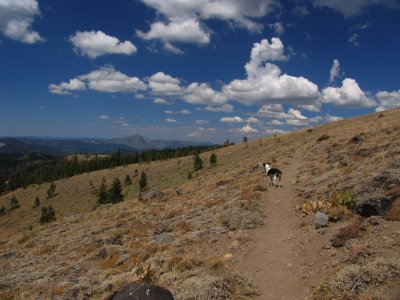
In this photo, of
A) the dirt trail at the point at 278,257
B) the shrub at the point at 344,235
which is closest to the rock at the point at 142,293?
the dirt trail at the point at 278,257

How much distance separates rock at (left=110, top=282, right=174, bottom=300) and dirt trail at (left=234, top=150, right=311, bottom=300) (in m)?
3.15

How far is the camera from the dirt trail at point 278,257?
11461 mm

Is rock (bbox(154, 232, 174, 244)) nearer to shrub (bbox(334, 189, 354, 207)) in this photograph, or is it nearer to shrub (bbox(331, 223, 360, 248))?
shrub (bbox(331, 223, 360, 248))

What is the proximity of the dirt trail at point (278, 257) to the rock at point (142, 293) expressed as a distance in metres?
3.15

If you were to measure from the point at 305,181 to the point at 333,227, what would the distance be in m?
12.3

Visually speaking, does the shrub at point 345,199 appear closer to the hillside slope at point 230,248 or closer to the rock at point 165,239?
the hillside slope at point 230,248

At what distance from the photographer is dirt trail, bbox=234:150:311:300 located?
451 inches

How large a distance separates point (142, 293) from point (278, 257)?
619cm

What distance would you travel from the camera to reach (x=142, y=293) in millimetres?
10289

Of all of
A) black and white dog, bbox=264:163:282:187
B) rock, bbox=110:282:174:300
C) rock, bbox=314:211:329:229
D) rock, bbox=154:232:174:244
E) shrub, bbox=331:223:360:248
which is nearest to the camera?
rock, bbox=110:282:174:300

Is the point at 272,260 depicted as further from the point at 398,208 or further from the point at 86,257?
the point at 86,257

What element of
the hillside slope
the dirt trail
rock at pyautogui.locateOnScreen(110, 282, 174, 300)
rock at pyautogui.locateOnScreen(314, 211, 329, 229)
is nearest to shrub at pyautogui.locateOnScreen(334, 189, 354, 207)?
the hillside slope

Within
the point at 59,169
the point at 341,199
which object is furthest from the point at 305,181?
the point at 59,169

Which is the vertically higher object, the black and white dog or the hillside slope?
the black and white dog
